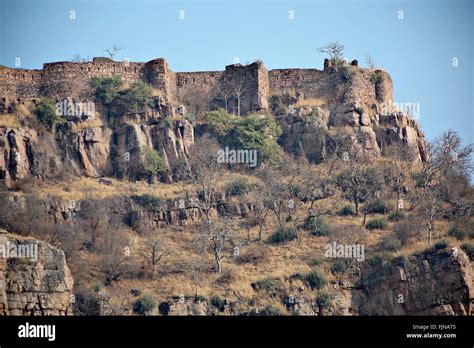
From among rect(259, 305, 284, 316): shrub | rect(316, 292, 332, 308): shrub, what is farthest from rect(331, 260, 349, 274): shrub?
rect(259, 305, 284, 316): shrub

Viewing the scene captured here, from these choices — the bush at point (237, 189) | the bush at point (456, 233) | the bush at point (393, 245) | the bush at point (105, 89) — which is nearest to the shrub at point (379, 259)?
the bush at point (393, 245)

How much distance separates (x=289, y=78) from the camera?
77.2 metres

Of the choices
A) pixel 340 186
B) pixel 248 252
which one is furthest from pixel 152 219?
pixel 340 186

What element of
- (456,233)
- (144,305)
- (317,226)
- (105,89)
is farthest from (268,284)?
(105,89)

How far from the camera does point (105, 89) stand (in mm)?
73938

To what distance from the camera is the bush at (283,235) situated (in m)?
66.2

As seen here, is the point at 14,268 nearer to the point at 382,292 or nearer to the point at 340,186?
the point at 382,292

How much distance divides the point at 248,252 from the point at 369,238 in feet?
21.6

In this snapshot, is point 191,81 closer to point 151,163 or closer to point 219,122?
point 219,122

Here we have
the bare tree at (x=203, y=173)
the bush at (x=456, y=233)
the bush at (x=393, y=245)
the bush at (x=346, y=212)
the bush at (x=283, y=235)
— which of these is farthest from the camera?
the bush at (x=346, y=212)

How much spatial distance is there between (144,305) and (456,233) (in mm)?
17330

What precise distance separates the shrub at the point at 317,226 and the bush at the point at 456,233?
6.52 m

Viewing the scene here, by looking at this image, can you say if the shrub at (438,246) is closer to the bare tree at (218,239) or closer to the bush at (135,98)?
the bare tree at (218,239)
